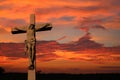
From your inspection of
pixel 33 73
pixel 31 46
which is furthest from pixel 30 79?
pixel 31 46

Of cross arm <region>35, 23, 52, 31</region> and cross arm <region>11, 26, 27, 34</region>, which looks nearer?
cross arm <region>35, 23, 52, 31</region>

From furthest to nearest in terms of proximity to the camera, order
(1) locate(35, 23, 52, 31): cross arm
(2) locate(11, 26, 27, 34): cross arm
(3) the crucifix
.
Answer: (2) locate(11, 26, 27, 34): cross arm < (1) locate(35, 23, 52, 31): cross arm < (3) the crucifix

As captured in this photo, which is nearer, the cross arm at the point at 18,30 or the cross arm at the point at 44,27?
the cross arm at the point at 44,27

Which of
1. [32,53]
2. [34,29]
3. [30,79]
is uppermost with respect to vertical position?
[34,29]

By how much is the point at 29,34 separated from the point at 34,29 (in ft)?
1.07

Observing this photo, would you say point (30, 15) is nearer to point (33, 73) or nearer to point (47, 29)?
point (47, 29)

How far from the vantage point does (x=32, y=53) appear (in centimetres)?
1794

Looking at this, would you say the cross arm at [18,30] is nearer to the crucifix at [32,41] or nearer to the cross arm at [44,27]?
the crucifix at [32,41]

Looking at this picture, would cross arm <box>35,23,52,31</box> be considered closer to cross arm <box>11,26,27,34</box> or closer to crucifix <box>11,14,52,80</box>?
crucifix <box>11,14,52,80</box>

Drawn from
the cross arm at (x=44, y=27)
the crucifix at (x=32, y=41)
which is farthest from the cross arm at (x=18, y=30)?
the cross arm at (x=44, y=27)

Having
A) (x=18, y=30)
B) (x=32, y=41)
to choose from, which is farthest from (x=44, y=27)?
(x=18, y=30)

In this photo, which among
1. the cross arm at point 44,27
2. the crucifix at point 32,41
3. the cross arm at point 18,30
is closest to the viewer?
the crucifix at point 32,41

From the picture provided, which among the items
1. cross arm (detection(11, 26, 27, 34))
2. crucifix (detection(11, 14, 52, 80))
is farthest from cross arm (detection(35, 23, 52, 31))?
cross arm (detection(11, 26, 27, 34))

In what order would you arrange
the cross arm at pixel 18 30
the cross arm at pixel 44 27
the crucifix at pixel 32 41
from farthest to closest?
the cross arm at pixel 18 30 < the cross arm at pixel 44 27 < the crucifix at pixel 32 41
